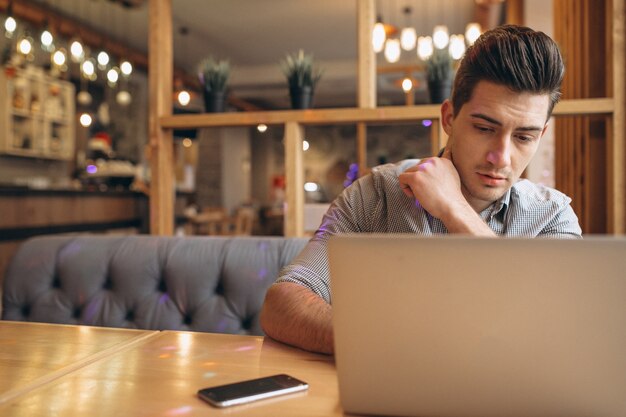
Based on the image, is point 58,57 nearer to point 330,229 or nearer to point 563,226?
point 330,229

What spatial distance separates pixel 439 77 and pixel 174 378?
1.83 metres

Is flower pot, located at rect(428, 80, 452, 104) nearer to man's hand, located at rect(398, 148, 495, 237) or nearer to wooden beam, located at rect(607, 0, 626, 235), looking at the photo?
wooden beam, located at rect(607, 0, 626, 235)

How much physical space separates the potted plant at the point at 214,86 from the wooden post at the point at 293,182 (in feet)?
1.20

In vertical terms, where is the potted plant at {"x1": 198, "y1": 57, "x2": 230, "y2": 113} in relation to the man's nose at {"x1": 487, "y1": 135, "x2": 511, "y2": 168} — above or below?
above

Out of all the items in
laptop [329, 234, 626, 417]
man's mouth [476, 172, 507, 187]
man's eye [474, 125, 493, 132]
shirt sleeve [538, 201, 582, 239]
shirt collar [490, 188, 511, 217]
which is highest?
man's eye [474, 125, 493, 132]

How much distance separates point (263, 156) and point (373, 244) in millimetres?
14105

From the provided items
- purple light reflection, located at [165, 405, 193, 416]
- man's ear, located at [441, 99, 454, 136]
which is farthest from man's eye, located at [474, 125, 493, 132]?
purple light reflection, located at [165, 405, 193, 416]

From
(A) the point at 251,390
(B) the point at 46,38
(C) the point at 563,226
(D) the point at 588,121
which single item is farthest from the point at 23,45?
(A) the point at 251,390

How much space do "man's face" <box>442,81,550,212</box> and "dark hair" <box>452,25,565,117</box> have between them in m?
0.02

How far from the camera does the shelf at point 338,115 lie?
6.81 ft

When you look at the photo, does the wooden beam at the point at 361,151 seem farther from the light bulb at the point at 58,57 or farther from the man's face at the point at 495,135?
the light bulb at the point at 58,57

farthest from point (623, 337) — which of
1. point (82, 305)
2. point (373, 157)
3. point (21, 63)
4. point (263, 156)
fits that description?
point (263, 156)

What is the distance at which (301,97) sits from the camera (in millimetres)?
2385

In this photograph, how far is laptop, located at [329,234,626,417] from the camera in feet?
1.95
